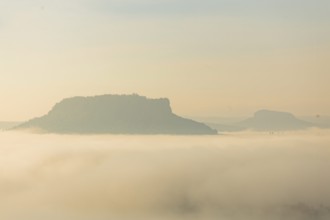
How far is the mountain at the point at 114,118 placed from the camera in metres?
4.34

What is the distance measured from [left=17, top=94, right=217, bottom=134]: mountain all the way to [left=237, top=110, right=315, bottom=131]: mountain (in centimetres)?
28

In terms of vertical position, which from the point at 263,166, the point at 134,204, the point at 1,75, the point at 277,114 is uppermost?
the point at 1,75

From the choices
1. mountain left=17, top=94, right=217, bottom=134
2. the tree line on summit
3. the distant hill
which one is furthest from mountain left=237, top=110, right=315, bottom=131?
the distant hill

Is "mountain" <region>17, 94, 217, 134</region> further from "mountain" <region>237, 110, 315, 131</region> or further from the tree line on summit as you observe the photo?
"mountain" <region>237, 110, 315, 131</region>

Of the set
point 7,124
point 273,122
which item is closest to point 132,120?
point 7,124

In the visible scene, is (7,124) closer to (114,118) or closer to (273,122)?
(114,118)

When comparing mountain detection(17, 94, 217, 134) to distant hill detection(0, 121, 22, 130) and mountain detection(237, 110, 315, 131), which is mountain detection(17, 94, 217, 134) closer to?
distant hill detection(0, 121, 22, 130)

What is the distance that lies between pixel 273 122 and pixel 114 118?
1.15m

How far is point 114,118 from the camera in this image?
4.45 meters

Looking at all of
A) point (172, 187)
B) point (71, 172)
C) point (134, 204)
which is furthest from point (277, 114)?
point (71, 172)

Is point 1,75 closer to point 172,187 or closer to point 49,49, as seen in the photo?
point 49,49

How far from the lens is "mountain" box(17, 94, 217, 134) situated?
4344mm

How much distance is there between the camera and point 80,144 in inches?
171

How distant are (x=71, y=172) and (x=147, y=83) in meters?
0.84
